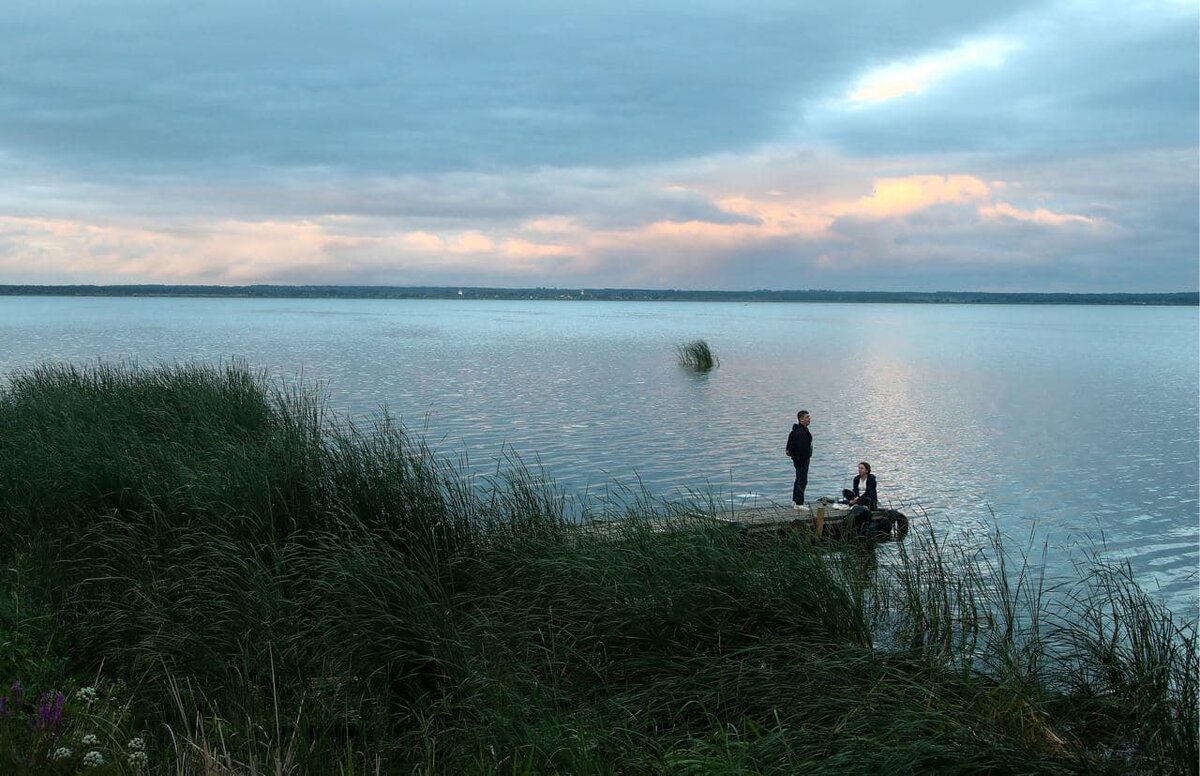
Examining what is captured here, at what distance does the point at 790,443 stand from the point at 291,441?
10.6 m

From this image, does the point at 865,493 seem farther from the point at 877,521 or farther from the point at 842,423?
the point at 842,423

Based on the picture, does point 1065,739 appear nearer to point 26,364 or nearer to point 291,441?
point 291,441

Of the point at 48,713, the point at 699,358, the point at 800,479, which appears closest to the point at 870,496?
the point at 800,479

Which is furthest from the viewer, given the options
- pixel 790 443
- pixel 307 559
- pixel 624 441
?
pixel 624 441

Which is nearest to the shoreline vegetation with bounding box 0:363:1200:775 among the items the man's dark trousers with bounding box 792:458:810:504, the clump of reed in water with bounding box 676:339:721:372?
the man's dark trousers with bounding box 792:458:810:504

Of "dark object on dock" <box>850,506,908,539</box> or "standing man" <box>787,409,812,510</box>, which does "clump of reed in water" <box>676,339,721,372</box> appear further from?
"dark object on dock" <box>850,506,908,539</box>

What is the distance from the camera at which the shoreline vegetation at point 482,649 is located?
5.79 meters

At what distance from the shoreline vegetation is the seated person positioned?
14.8ft

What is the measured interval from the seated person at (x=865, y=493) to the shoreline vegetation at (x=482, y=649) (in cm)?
451

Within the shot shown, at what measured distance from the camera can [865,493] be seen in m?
16.2

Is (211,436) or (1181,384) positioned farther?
(1181,384)

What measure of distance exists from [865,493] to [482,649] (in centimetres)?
1043

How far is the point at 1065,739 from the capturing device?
20.2ft

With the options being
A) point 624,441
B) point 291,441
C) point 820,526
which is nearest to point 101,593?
point 291,441
